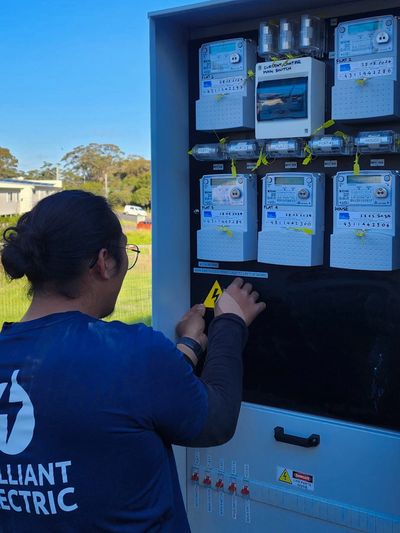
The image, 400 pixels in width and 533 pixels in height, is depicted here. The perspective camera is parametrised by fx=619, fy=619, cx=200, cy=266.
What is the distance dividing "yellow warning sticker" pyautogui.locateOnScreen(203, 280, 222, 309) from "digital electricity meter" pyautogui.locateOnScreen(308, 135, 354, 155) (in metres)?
0.69

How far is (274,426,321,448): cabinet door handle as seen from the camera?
7.47 ft

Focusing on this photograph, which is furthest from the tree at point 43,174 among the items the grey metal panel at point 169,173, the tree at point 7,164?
the grey metal panel at point 169,173

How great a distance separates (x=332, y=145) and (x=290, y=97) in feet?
0.81

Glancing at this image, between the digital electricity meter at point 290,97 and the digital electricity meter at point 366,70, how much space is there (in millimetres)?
75

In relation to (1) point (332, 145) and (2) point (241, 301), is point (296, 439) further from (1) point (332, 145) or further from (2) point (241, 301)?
(1) point (332, 145)

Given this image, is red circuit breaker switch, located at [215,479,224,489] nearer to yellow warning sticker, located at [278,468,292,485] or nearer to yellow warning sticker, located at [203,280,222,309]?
yellow warning sticker, located at [278,468,292,485]

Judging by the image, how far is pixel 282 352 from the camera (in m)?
2.40

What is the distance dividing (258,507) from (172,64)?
1.77 meters

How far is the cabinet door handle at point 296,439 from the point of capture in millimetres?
2275

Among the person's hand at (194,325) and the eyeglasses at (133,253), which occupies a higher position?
the eyeglasses at (133,253)

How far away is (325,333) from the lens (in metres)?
2.29

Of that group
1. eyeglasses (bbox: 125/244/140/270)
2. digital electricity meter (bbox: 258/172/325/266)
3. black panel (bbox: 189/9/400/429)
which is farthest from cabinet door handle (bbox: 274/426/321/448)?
eyeglasses (bbox: 125/244/140/270)

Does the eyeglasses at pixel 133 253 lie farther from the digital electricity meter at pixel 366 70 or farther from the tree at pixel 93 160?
the tree at pixel 93 160

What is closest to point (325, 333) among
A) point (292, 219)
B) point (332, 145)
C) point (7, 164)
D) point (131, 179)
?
point (292, 219)
